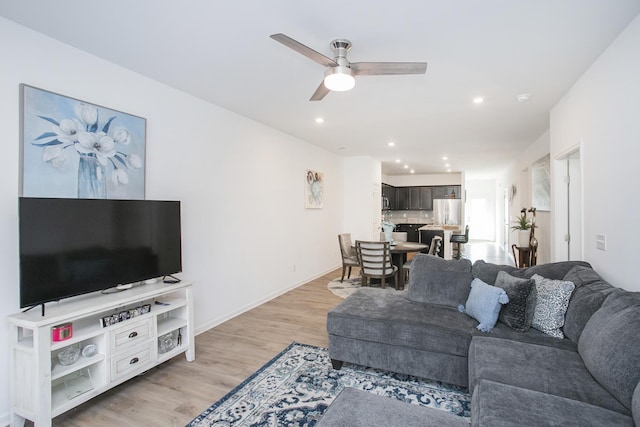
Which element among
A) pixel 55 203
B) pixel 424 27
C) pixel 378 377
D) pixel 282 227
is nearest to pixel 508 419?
pixel 378 377

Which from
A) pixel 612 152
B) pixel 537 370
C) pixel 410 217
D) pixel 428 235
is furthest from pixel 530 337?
pixel 410 217

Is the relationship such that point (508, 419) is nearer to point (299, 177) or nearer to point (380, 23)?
point (380, 23)

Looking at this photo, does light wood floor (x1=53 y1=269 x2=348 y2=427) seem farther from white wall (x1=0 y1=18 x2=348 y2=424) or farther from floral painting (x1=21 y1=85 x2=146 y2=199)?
floral painting (x1=21 y1=85 x2=146 y2=199)

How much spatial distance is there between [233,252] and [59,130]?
2329 mm

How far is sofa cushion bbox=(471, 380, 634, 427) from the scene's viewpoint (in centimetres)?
135

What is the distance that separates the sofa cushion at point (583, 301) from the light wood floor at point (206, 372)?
2.12 m

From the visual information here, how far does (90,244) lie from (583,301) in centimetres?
354

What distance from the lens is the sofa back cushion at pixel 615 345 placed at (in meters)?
1.51

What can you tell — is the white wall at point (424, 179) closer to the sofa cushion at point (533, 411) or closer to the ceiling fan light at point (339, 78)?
the ceiling fan light at point (339, 78)

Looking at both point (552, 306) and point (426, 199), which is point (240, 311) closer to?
point (552, 306)

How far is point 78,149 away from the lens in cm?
254

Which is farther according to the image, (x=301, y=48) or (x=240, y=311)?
(x=240, y=311)

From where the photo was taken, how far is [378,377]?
2691 millimetres

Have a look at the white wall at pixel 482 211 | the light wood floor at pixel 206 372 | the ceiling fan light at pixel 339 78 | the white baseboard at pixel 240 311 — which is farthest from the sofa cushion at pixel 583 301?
the white wall at pixel 482 211
